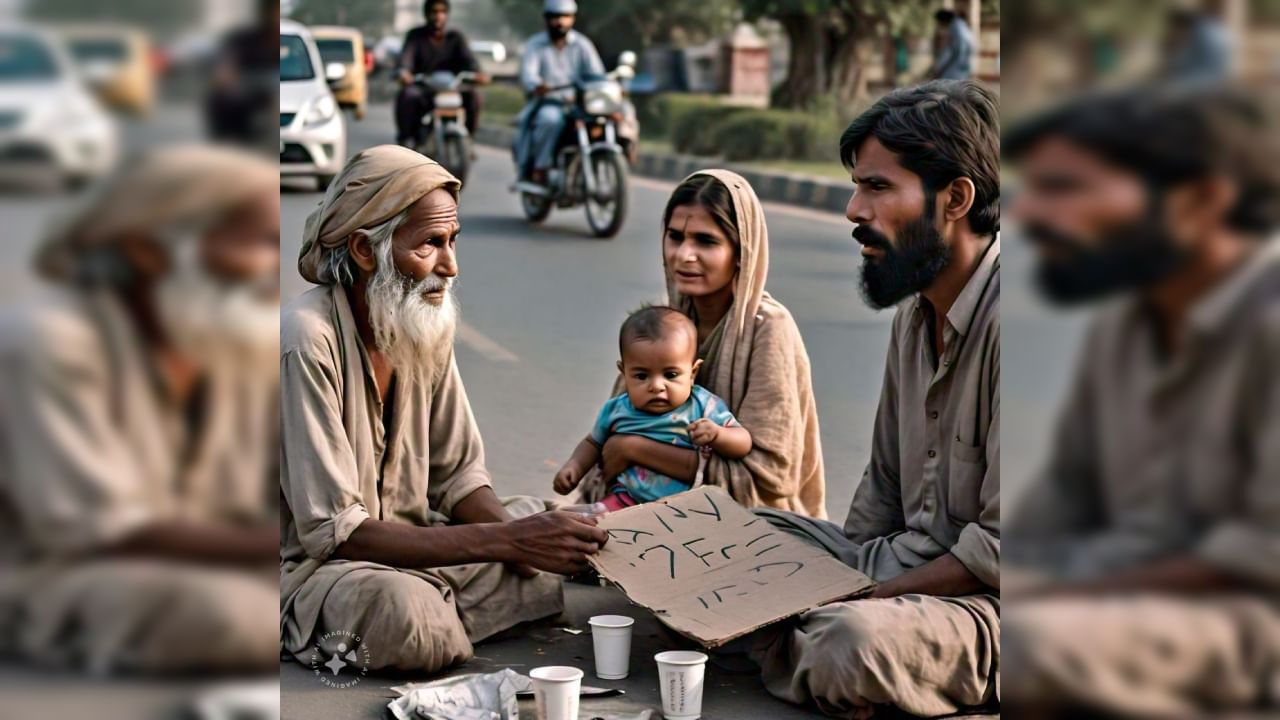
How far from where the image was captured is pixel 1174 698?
2.47ft

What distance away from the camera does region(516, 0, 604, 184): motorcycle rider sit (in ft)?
34.8

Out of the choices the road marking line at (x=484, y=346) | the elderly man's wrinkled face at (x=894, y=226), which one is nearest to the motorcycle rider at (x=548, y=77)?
the road marking line at (x=484, y=346)

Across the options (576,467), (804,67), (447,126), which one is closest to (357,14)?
(804,67)

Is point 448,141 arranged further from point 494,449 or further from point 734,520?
point 734,520

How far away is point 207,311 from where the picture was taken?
0.83 metres

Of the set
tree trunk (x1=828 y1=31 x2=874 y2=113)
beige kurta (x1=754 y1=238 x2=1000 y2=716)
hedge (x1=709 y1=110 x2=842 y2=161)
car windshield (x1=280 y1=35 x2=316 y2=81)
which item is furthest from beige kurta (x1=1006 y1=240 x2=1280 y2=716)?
tree trunk (x1=828 y1=31 x2=874 y2=113)

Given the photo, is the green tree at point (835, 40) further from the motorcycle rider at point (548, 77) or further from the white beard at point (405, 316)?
the white beard at point (405, 316)

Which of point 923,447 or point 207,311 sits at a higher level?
point 207,311

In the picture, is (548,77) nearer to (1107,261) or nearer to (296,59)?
(296,59)

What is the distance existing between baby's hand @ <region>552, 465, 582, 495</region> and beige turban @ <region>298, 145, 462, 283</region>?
2.57 feet

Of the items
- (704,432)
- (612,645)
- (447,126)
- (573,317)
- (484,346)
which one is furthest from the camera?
(447,126)

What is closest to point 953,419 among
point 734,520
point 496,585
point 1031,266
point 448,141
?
point 734,520

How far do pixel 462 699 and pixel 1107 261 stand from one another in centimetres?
241

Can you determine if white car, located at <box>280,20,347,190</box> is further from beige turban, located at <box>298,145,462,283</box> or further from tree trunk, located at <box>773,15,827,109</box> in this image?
beige turban, located at <box>298,145,462,283</box>
